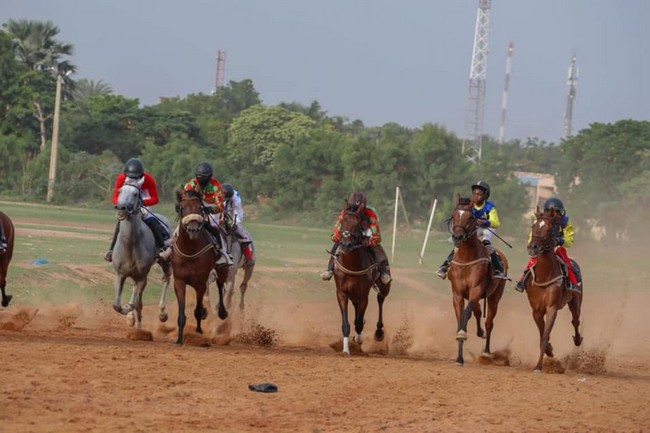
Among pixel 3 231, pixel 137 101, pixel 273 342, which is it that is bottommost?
pixel 273 342

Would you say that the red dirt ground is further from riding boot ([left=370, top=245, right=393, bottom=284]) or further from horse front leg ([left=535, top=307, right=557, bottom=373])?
riding boot ([left=370, top=245, right=393, bottom=284])

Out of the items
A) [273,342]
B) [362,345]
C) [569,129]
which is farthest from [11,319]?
[569,129]

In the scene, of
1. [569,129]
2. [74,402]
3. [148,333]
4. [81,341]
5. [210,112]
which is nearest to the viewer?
[74,402]

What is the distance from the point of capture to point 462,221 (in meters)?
18.3

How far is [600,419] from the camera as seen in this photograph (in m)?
13.3

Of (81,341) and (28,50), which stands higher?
(28,50)

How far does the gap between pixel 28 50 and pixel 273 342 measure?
7273 centimetres

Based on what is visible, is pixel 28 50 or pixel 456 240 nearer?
pixel 456 240

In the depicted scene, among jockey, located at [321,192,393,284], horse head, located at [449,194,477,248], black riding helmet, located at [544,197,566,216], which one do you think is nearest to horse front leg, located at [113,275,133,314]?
jockey, located at [321,192,393,284]

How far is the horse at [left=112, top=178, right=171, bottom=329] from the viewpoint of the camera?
18.5 m

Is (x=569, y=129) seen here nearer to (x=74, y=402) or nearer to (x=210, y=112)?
(x=210, y=112)

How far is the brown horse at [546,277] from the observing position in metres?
18.1

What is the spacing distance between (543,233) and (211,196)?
17.5 feet

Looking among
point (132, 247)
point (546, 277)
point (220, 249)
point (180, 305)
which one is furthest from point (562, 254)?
point (132, 247)
